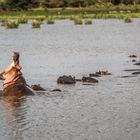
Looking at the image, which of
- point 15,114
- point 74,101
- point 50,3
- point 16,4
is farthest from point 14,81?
point 50,3

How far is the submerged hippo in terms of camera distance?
2303cm

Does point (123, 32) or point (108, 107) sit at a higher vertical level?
point (108, 107)

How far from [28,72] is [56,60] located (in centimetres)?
707

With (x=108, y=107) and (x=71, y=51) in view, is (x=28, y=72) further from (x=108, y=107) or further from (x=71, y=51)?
(x=71, y=51)

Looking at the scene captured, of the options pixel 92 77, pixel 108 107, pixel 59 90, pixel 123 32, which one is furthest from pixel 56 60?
pixel 123 32

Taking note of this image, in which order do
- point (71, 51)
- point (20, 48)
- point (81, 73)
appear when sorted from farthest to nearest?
1. point (20, 48)
2. point (71, 51)
3. point (81, 73)

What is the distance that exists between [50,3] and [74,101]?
4267 inches

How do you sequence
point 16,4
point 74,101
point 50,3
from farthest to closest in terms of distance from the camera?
Answer: point 50,3, point 16,4, point 74,101

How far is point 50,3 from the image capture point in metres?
130

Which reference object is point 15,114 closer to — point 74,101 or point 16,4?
point 74,101

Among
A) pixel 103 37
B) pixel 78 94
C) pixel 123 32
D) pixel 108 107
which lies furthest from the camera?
pixel 123 32

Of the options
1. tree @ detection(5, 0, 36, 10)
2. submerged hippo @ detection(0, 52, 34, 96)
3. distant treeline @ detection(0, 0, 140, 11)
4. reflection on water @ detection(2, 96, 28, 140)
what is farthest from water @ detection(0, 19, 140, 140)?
distant treeline @ detection(0, 0, 140, 11)

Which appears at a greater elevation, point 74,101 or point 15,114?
point 15,114

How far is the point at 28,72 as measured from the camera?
3200 cm
